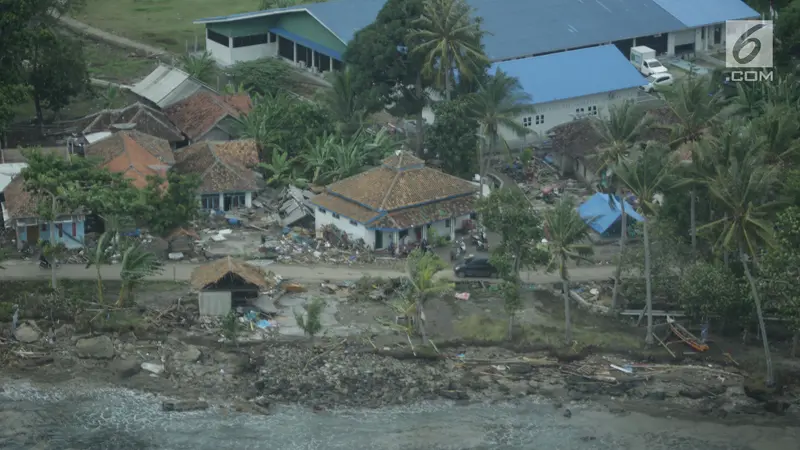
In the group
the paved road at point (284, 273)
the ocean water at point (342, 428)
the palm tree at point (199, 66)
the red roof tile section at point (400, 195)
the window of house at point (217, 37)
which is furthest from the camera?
the window of house at point (217, 37)

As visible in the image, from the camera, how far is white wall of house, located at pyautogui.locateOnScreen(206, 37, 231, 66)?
7739cm

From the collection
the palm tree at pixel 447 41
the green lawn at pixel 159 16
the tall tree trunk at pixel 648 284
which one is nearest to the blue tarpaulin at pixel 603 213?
the tall tree trunk at pixel 648 284

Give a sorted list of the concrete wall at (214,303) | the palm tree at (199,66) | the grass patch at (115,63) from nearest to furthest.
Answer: the concrete wall at (214,303) → the palm tree at (199,66) → the grass patch at (115,63)

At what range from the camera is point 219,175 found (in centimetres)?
6069

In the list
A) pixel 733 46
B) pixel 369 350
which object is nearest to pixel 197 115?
pixel 369 350

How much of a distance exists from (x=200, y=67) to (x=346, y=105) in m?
12.5

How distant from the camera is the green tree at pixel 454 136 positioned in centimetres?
6147

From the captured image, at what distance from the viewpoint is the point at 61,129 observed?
223 feet

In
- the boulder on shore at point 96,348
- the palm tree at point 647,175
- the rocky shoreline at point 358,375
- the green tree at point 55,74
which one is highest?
the green tree at point 55,74

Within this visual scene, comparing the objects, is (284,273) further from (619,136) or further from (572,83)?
(572,83)

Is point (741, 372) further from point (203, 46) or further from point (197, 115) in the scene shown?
point (203, 46)

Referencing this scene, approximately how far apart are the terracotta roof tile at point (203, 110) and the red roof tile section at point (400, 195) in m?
9.69

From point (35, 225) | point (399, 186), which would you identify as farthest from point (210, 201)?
point (399, 186)

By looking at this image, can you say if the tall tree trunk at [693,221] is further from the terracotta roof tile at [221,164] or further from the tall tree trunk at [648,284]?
the terracotta roof tile at [221,164]
